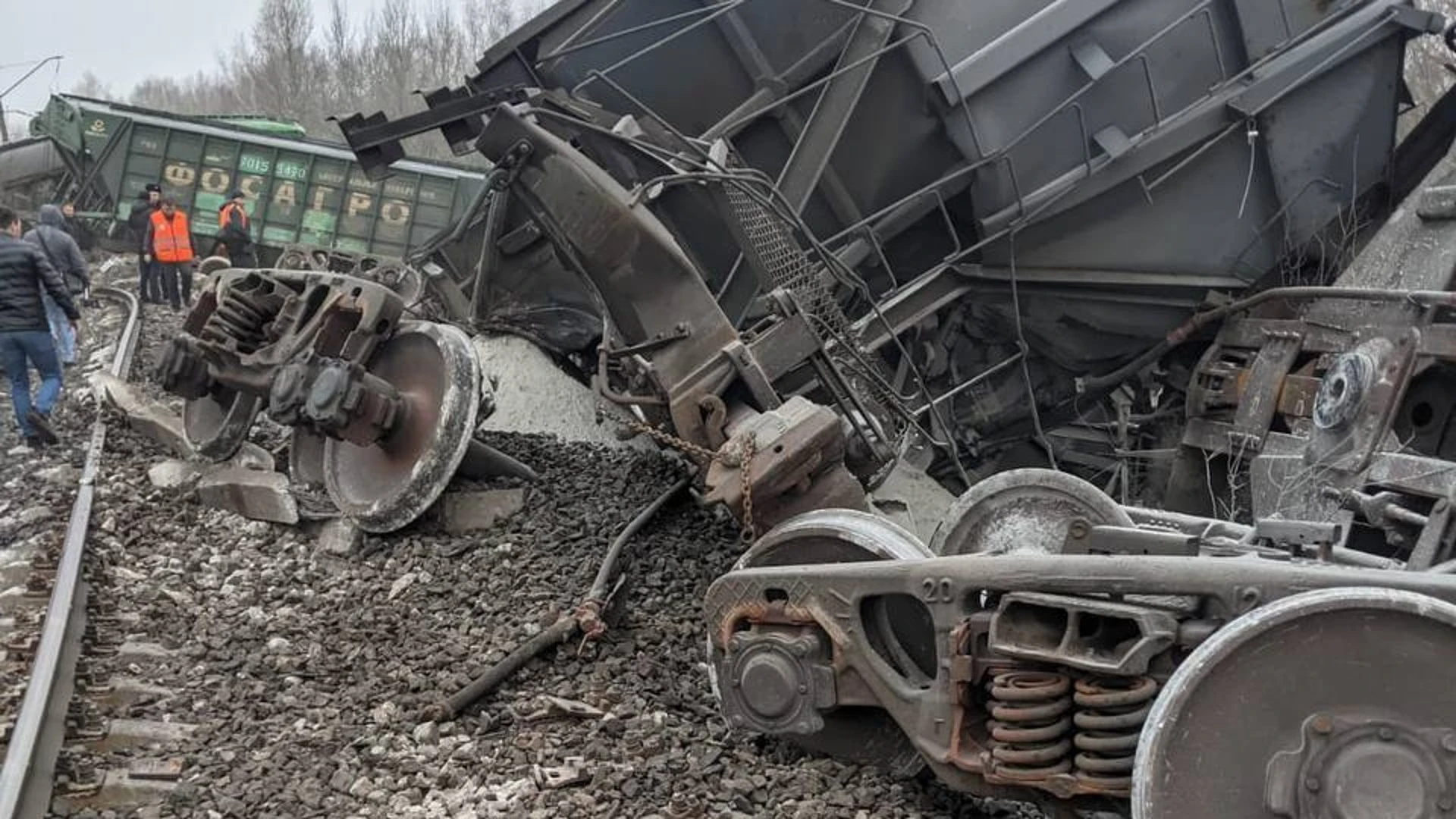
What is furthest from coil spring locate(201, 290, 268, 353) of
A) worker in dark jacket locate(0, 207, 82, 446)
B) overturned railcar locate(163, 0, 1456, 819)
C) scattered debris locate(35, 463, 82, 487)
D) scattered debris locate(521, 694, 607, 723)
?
scattered debris locate(521, 694, 607, 723)

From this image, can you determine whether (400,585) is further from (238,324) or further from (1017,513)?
(1017,513)

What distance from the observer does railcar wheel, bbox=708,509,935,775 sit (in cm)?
329

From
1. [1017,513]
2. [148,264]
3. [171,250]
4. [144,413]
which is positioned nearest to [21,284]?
[144,413]

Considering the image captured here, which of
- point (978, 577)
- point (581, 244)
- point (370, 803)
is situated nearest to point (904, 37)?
point (581, 244)

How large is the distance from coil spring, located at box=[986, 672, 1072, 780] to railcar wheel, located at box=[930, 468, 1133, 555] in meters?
1.41

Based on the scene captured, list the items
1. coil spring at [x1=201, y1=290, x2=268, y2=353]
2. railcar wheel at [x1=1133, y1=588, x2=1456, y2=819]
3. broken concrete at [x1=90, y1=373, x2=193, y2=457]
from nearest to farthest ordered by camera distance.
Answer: railcar wheel at [x1=1133, y1=588, x2=1456, y2=819] < coil spring at [x1=201, y1=290, x2=268, y2=353] < broken concrete at [x1=90, y1=373, x2=193, y2=457]

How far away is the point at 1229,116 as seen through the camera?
264 inches

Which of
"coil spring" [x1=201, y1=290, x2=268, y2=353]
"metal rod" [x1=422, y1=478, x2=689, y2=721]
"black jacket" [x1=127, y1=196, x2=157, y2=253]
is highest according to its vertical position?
"black jacket" [x1=127, y1=196, x2=157, y2=253]

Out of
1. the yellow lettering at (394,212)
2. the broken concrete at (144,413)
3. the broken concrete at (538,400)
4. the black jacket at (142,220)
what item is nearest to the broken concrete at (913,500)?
the broken concrete at (538,400)

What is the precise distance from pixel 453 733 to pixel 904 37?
14.1ft

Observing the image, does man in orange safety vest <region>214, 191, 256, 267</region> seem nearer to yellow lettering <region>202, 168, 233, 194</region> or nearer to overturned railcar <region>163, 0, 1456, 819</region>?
yellow lettering <region>202, 168, 233, 194</region>

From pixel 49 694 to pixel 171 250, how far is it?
35.2ft

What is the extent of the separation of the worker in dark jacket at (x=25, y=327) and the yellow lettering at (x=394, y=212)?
8839mm

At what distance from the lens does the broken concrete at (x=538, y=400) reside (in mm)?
6621
